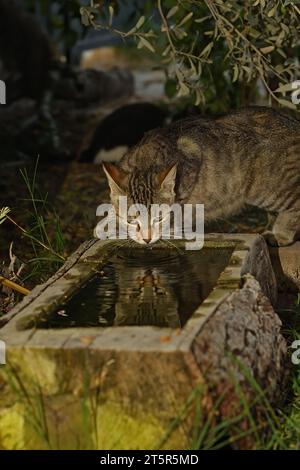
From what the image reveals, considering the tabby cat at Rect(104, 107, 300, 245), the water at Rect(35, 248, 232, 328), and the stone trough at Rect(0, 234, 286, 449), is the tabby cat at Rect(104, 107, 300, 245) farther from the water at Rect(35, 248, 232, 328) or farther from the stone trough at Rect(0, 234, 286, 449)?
the stone trough at Rect(0, 234, 286, 449)

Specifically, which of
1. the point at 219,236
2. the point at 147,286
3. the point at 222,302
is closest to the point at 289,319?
the point at 219,236

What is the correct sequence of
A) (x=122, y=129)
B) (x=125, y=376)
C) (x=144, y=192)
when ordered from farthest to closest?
1. (x=122, y=129)
2. (x=144, y=192)
3. (x=125, y=376)

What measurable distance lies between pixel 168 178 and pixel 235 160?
2.12ft

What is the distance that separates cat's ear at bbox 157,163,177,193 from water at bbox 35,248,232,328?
1.18 ft

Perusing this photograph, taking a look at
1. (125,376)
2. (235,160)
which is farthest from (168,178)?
(125,376)

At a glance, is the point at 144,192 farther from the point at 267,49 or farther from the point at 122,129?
the point at 122,129

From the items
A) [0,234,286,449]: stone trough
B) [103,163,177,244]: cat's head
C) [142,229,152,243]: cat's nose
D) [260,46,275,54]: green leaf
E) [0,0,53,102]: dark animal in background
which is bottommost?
[0,234,286,449]: stone trough

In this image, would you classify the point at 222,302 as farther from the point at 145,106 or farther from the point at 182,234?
the point at 145,106

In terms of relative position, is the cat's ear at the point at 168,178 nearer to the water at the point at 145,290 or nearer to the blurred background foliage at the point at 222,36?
the water at the point at 145,290

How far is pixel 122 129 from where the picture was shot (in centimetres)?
773

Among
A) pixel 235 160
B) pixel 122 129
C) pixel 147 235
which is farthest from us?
pixel 122 129

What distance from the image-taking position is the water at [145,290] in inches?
136

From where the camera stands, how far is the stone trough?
117 inches

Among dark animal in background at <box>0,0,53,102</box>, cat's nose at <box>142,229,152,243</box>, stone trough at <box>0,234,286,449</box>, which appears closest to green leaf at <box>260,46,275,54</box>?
cat's nose at <box>142,229,152,243</box>
